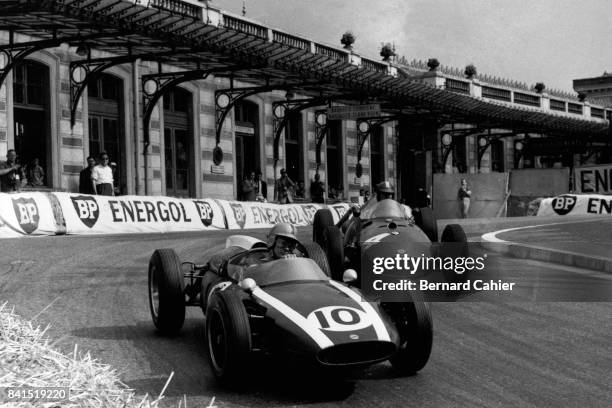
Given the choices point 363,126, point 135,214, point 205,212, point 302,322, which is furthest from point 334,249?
point 363,126

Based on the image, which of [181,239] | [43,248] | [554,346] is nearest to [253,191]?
[181,239]

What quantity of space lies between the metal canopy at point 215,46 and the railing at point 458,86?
18.9 ft

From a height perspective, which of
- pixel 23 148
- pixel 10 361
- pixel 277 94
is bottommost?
pixel 10 361

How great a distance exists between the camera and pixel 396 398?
4.91m

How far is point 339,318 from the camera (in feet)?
16.1

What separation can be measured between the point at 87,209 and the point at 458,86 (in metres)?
27.7

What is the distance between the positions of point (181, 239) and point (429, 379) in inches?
420

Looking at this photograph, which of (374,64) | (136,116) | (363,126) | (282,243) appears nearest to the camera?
(282,243)

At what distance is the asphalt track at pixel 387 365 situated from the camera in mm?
4930

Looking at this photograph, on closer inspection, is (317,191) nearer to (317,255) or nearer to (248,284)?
(317,255)

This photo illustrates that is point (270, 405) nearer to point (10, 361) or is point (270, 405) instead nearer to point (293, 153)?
point (10, 361)


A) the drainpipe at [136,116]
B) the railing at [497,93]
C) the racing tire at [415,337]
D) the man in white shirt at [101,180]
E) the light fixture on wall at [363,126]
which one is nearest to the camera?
the racing tire at [415,337]

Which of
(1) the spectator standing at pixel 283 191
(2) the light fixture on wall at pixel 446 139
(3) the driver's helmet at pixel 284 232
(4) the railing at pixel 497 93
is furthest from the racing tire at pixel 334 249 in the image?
(4) the railing at pixel 497 93

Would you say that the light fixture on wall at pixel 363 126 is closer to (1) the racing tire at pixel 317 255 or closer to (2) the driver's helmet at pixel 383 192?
(2) the driver's helmet at pixel 383 192
